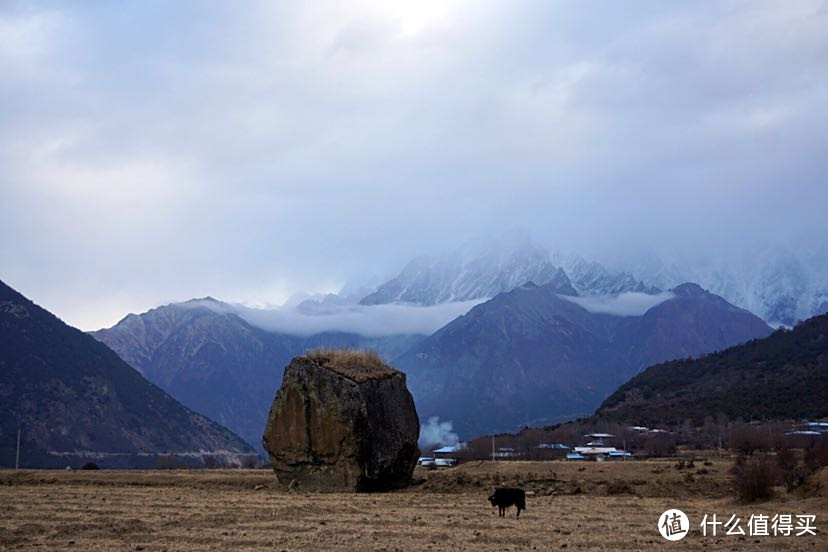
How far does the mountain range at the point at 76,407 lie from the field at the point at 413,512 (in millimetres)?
76274

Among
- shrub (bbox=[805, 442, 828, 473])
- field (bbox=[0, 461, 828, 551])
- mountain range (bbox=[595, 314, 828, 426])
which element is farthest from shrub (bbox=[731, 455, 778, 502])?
mountain range (bbox=[595, 314, 828, 426])

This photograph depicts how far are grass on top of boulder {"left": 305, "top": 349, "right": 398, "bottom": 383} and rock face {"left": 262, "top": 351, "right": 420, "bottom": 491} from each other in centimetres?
4

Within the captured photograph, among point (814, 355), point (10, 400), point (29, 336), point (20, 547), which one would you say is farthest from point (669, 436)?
point (29, 336)

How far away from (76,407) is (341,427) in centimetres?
10531

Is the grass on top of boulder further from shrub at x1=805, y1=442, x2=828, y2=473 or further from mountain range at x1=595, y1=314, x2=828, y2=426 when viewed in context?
mountain range at x1=595, y1=314, x2=828, y2=426

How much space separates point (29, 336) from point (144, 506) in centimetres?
11766

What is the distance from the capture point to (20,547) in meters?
20.9

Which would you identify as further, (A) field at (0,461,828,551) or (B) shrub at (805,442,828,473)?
(B) shrub at (805,442,828,473)

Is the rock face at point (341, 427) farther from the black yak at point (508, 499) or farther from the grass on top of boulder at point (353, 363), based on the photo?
the black yak at point (508, 499)

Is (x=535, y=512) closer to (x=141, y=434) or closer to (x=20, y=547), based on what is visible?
(x=20, y=547)

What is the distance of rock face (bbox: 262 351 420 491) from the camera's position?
38.1 m

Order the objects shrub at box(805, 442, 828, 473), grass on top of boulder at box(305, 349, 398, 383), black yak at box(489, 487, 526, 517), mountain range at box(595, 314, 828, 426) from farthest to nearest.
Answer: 1. mountain range at box(595, 314, 828, 426)
2. grass on top of boulder at box(305, 349, 398, 383)
3. shrub at box(805, 442, 828, 473)
4. black yak at box(489, 487, 526, 517)

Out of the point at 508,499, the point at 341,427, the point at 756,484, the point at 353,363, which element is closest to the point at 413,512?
the point at 508,499

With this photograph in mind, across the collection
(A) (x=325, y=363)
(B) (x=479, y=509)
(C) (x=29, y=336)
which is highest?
(C) (x=29, y=336)
